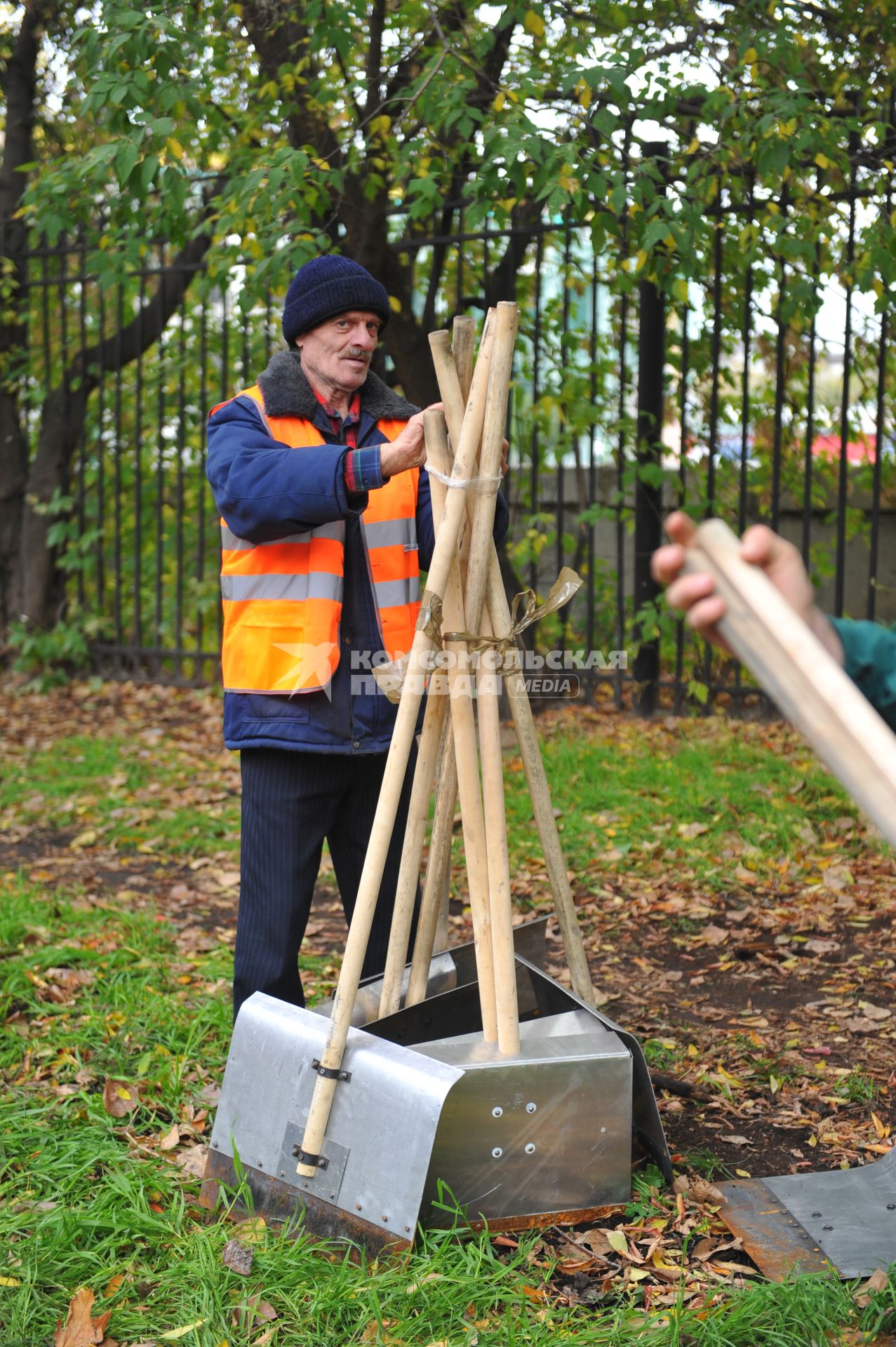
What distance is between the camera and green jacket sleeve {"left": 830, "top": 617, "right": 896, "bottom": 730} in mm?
1623

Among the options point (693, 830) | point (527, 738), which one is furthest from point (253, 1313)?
point (693, 830)

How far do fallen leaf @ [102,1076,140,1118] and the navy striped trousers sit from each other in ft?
1.52

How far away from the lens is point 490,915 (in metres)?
2.46

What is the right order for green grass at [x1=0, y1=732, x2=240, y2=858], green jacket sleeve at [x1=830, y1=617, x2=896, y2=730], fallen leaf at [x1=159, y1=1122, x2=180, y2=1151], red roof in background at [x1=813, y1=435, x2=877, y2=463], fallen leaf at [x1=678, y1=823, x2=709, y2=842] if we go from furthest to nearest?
red roof in background at [x1=813, y1=435, x2=877, y2=463] < green grass at [x1=0, y1=732, x2=240, y2=858] < fallen leaf at [x1=678, y1=823, x2=709, y2=842] < fallen leaf at [x1=159, y1=1122, x2=180, y2=1151] < green jacket sleeve at [x1=830, y1=617, x2=896, y2=730]

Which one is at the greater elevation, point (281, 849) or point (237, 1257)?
point (281, 849)

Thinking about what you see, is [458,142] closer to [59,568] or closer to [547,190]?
[547,190]

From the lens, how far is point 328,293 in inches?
108

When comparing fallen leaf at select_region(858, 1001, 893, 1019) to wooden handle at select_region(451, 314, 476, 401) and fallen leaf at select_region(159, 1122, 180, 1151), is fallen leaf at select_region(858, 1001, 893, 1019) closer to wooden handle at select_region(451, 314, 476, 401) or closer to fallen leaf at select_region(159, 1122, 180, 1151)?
fallen leaf at select_region(159, 1122, 180, 1151)

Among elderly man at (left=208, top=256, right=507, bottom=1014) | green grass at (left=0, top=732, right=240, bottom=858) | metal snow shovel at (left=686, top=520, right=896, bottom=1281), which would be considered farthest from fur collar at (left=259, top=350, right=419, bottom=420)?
green grass at (left=0, top=732, right=240, bottom=858)

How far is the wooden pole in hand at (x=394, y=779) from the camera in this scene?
238cm

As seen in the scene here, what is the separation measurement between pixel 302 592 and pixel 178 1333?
4.83ft

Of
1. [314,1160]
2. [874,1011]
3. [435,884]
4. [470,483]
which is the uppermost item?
[470,483]

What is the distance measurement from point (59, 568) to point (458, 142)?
4.95 m

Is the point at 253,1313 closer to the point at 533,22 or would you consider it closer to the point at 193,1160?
the point at 193,1160
